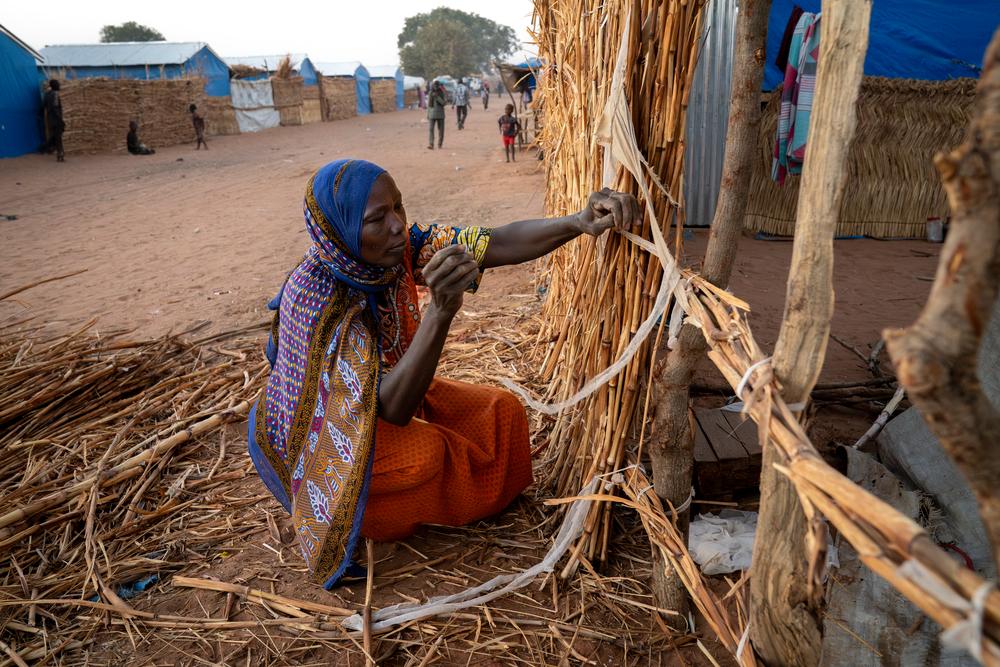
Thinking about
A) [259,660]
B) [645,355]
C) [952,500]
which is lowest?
[259,660]

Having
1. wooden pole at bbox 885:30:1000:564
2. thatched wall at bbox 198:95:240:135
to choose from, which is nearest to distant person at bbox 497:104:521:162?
wooden pole at bbox 885:30:1000:564

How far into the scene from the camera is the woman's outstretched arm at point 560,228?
163 centimetres

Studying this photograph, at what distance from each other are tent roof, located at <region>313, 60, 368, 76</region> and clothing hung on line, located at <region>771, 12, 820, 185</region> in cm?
2783

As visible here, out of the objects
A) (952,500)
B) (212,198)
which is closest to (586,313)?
(952,500)

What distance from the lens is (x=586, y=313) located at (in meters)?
1.92

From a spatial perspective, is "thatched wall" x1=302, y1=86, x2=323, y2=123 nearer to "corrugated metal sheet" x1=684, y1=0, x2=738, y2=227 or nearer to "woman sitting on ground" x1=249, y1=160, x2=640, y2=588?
"corrugated metal sheet" x1=684, y1=0, x2=738, y2=227

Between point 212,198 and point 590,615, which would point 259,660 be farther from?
point 212,198

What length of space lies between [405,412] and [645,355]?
28.9 inches

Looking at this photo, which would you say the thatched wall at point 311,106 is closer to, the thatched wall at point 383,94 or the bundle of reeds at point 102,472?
the thatched wall at point 383,94

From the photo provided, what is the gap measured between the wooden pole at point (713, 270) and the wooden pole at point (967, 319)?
33.6 inches

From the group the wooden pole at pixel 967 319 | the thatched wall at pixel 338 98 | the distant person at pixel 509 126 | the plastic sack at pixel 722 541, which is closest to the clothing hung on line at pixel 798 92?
the plastic sack at pixel 722 541

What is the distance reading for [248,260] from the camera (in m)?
6.12

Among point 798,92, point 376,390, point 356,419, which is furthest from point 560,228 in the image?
point 798,92

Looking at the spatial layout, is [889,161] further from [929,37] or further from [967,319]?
[967,319]
